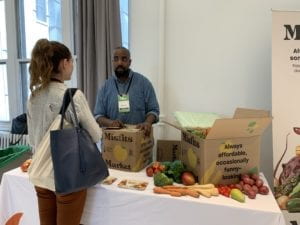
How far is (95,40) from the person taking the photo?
106 inches

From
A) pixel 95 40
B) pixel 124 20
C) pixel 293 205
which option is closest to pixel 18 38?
pixel 95 40

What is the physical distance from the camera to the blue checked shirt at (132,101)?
2.17 metres

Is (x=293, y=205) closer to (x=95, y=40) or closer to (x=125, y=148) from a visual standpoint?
(x=125, y=148)

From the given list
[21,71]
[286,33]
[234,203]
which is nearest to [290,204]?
[234,203]

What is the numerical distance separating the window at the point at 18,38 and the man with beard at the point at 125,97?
1404 millimetres

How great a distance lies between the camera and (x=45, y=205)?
1.39 m

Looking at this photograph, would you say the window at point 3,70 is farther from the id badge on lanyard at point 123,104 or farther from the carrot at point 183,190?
the carrot at point 183,190

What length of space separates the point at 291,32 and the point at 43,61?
5.50 ft

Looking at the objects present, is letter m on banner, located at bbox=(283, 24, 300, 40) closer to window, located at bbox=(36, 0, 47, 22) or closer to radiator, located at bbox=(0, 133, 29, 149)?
window, located at bbox=(36, 0, 47, 22)

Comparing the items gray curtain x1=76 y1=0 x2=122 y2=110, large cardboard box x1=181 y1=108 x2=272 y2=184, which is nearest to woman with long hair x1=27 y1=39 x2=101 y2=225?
large cardboard box x1=181 y1=108 x2=272 y2=184

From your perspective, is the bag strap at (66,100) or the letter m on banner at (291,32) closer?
the bag strap at (66,100)

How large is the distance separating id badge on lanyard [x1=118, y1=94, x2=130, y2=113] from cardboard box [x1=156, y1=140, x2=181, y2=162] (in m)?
0.38

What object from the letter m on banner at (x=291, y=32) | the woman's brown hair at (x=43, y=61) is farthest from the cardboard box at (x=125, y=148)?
the letter m on banner at (x=291, y=32)

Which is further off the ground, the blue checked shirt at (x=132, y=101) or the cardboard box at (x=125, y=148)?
the blue checked shirt at (x=132, y=101)
